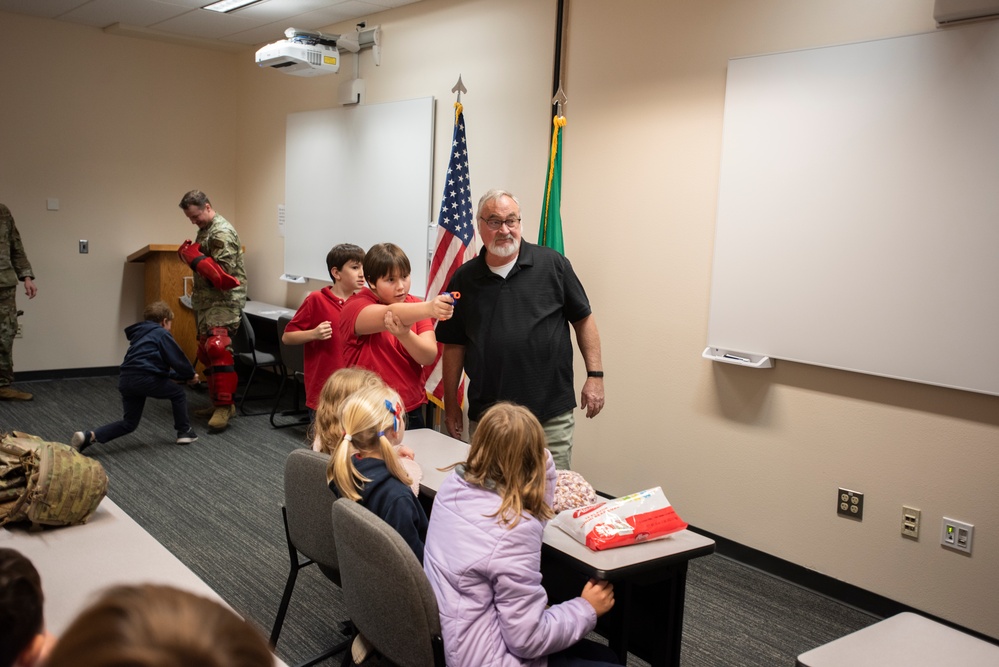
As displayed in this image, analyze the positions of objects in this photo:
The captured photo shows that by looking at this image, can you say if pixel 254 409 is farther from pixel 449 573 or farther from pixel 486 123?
pixel 449 573

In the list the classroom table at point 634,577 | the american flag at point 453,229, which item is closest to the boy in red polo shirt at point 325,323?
the american flag at point 453,229

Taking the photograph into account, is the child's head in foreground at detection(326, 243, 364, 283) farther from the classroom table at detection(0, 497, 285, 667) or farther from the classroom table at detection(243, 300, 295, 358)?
the classroom table at detection(243, 300, 295, 358)

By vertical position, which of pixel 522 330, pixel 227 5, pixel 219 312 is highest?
pixel 227 5

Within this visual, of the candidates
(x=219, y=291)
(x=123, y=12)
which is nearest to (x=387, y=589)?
(x=219, y=291)

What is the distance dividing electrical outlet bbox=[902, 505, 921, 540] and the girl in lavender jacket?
69.8 inches

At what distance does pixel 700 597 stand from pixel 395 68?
4.12 meters

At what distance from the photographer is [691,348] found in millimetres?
3832

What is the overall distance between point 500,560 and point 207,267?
459 centimetres

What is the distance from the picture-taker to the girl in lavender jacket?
1780 mm

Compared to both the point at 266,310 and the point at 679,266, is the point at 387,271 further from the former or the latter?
the point at 266,310

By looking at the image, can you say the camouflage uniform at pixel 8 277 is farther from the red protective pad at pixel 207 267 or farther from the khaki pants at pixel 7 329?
the red protective pad at pixel 207 267

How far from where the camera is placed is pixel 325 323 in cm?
380

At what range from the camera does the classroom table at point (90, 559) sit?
1708 mm

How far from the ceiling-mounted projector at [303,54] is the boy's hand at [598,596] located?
483cm
